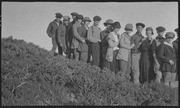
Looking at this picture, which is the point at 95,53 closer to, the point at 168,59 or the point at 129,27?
the point at 129,27

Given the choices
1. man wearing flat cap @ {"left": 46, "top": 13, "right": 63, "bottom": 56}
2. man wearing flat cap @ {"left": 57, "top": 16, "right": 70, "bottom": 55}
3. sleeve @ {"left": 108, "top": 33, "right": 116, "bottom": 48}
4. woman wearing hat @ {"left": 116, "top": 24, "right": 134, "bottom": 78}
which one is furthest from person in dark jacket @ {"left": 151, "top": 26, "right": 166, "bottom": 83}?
man wearing flat cap @ {"left": 46, "top": 13, "right": 63, "bottom": 56}

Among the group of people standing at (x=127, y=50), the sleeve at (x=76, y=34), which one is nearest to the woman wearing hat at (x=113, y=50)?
the group of people standing at (x=127, y=50)

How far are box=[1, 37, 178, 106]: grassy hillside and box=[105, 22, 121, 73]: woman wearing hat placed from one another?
1.58ft

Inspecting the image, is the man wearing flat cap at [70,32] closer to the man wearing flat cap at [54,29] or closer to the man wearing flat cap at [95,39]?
the man wearing flat cap at [54,29]

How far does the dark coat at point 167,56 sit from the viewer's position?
1698cm

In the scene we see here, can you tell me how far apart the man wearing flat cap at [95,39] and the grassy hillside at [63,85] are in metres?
0.47

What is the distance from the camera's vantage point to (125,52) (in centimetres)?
1712

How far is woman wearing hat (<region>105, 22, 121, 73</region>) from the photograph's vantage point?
55.9 feet

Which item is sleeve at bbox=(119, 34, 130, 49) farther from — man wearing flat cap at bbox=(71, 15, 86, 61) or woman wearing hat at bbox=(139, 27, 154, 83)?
man wearing flat cap at bbox=(71, 15, 86, 61)

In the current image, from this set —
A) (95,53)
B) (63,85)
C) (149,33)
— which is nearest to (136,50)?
(149,33)

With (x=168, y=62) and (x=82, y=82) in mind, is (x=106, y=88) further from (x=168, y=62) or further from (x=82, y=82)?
(x=168, y=62)

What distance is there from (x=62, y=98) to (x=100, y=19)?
144 inches

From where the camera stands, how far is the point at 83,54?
1733 cm

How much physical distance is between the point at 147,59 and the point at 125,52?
852mm
